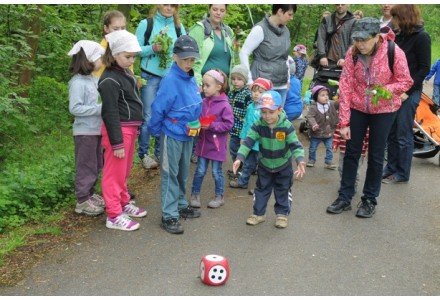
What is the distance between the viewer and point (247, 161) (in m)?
6.69

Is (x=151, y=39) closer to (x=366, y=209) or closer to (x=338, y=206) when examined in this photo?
(x=338, y=206)

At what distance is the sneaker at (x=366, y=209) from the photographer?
583 centimetres

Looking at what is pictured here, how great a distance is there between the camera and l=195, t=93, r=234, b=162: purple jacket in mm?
5797

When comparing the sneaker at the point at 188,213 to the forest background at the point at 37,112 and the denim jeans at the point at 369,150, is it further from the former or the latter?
the denim jeans at the point at 369,150

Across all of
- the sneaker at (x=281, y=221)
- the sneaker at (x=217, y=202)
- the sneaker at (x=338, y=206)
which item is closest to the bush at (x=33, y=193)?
the sneaker at (x=217, y=202)

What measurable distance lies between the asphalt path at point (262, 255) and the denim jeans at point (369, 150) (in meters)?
0.31

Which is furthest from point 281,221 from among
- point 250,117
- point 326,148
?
point 326,148

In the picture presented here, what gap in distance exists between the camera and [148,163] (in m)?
7.23

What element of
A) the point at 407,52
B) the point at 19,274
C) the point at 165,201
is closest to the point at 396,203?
the point at 407,52

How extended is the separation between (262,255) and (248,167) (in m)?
2.03

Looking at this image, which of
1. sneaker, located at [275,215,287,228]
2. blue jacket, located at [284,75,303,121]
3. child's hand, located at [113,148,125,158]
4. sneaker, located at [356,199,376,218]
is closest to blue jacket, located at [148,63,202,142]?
child's hand, located at [113,148,125,158]

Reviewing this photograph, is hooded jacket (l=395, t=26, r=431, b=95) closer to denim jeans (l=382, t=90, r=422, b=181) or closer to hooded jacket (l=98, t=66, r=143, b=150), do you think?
denim jeans (l=382, t=90, r=422, b=181)

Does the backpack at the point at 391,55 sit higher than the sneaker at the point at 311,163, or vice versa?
the backpack at the point at 391,55

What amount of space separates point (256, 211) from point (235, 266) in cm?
113
